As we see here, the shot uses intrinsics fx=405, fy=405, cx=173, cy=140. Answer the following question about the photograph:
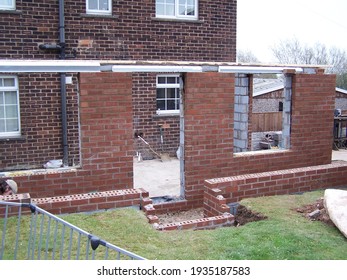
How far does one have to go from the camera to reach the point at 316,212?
5918 millimetres

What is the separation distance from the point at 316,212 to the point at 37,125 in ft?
26.7

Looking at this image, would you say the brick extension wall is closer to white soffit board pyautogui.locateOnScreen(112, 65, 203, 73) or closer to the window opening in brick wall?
white soffit board pyautogui.locateOnScreen(112, 65, 203, 73)

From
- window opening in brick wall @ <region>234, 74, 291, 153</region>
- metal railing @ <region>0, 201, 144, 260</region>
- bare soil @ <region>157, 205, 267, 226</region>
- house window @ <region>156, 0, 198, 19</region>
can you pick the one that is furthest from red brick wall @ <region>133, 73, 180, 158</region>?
metal railing @ <region>0, 201, 144, 260</region>

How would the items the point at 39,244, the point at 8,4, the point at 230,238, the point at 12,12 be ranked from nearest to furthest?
the point at 39,244
the point at 230,238
the point at 12,12
the point at 8,4

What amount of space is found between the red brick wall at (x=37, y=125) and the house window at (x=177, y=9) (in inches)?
150

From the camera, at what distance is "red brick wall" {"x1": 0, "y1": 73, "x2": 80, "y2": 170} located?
1113 cm

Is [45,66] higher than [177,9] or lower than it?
lower

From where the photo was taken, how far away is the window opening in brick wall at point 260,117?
28.3ft

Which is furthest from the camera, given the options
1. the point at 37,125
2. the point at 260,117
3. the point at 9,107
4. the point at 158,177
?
the point at 260,117

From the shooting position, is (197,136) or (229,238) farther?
(197,136)

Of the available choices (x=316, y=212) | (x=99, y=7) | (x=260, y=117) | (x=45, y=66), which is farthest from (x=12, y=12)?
(x=260, y=117)

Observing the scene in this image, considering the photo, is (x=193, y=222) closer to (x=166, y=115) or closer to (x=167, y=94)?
(x=166, y=115)

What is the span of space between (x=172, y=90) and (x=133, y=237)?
A: 351 inches

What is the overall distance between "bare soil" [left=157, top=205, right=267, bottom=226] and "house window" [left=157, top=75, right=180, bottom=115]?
6318 mm
